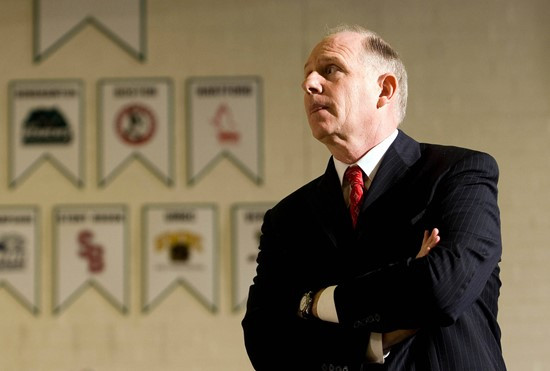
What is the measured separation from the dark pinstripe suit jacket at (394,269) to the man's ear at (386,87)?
103 millimetres

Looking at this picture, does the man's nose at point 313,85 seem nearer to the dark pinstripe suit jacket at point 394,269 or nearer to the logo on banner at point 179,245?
the dark pinstripe suit jacket at point 394,269

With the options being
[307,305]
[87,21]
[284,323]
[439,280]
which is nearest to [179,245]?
[87,21]

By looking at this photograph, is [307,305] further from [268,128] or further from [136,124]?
[136,124]

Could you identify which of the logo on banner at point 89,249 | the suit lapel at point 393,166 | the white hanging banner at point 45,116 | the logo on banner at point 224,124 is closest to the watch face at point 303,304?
the suit lapel at point 393,166

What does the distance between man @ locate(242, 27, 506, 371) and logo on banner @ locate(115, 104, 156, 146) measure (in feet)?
7.70

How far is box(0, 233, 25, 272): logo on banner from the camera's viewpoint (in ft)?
14.0

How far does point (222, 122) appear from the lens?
427 cm

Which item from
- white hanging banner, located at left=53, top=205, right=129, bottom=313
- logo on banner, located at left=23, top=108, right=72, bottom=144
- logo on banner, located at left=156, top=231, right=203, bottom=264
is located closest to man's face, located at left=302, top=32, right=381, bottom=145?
logo on banner, located at left=156, top=231, right=203, bottom=264

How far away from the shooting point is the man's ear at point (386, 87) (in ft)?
6.42

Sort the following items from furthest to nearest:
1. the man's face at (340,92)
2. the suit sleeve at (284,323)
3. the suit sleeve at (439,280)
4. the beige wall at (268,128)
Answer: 1. the beige wall at (268,128)
2. the man's face at (340,92)
3. the suit sleeve at (284,323)
4. the suit sleeve at (439,280)

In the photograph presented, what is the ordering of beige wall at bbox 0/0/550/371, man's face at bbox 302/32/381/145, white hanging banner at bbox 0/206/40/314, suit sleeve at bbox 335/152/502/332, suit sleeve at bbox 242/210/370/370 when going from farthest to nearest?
1. white hanging banner at bbox 0/206/40/314
2. beige wall at bbox 0/0/550/371
3. man's face at bbox 302/32/381/145
4. suit sleeve at bbox 242/210/370/370
5. suit sleeve at bbox 335/152/502/332

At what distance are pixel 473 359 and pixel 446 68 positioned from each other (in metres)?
2.79

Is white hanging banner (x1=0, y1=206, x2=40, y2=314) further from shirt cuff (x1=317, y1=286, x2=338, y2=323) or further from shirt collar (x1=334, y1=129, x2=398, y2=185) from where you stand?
shirt cuff (x1=317, y1=286, x2=338, y2=323)

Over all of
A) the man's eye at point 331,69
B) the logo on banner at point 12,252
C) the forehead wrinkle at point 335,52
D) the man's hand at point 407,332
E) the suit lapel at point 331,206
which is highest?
the forehead wrinkle at point 335,52
